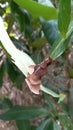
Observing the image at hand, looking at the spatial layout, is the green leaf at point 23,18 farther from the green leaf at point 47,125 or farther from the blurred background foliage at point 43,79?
the green leaf at point 47,125

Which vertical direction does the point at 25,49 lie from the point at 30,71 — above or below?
below

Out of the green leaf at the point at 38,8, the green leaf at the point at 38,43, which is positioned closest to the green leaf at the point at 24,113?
the green leaf at the point at 38,43

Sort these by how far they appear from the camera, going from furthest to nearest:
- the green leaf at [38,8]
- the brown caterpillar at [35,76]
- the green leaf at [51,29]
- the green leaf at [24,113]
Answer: the green leaf at [24,113]
the green leaf at [51,29]
the green leaf at [38,8]
the brown caterpillar at [35,76]

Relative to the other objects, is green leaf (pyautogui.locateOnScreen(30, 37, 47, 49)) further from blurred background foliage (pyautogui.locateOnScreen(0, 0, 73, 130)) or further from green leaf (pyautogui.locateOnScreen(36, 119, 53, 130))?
green leaf (pyautogui.locateOnScreen(36, 119, 53, 130))

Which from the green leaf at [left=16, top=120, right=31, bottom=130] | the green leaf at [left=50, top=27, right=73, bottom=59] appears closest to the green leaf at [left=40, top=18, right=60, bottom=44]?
the green leaf at [left=50, top=27, right=73, bottom=59]

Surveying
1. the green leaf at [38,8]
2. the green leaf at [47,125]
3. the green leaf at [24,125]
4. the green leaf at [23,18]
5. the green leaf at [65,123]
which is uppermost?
the green leaf at [38,8]

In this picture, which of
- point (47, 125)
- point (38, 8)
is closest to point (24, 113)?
point (47, 125)

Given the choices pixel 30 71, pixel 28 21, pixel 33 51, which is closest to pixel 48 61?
pixel 30 71

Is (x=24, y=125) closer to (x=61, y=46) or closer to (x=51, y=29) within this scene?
(x=51, y=29)

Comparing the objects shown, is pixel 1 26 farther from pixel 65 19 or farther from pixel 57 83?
pixel 57 83
